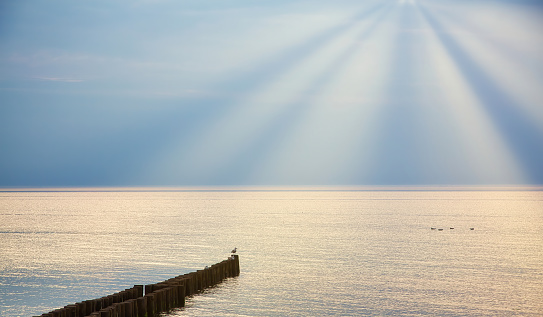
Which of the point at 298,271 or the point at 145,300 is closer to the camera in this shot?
the point at 145,300

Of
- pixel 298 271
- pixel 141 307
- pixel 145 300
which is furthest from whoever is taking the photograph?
pixel 298 271

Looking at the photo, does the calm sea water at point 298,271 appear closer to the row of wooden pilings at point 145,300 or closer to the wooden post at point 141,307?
the row of wooden pilings at point 145,300

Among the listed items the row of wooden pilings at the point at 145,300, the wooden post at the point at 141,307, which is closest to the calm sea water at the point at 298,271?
the row of wooden pilings at the point at 145,300

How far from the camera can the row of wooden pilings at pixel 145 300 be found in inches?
813

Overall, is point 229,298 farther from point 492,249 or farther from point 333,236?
point 333,236

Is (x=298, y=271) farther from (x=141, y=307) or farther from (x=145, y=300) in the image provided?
(x=141, y=307)

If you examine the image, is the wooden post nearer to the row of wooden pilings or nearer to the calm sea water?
the row of wooden pilings

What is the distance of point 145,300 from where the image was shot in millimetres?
23188

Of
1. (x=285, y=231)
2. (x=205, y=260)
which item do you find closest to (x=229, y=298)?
(x=205, y=260)

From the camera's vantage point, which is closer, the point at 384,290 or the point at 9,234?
the point at 384,290

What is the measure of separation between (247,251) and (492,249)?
82.0 feet

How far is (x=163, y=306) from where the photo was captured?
24.9m

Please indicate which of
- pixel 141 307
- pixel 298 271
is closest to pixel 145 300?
pixel 141 307

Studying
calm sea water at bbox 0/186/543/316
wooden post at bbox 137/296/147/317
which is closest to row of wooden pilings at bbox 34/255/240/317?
wooden post at bbox 137/296/147/317
